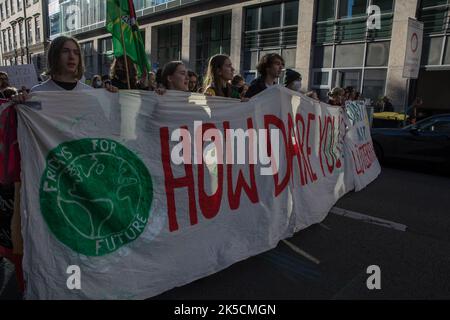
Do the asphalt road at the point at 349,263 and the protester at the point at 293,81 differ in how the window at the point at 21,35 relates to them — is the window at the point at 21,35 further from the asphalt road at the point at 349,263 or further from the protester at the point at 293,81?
the asphalt road at the point at 349,263

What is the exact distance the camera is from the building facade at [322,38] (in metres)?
13.1

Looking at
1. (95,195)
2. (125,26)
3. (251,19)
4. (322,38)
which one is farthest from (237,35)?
(95,195)

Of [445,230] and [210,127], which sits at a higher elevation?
[210,127]

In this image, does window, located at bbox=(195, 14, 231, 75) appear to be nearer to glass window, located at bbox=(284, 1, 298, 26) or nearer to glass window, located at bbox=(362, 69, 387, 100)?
glass window, located at bbox=(284, 1, 298, 26)

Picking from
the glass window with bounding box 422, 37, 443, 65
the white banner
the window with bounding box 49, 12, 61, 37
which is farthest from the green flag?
the window with bounding box 49, 12, 61, 37

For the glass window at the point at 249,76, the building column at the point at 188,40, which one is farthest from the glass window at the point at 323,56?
the building column at the point at 188,40

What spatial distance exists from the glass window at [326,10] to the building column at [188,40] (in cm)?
900

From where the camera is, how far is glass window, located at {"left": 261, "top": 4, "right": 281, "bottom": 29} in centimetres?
1747

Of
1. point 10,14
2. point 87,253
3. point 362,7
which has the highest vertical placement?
A: point 10,14

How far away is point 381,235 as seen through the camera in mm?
4070

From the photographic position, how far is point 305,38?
52.7 ft
